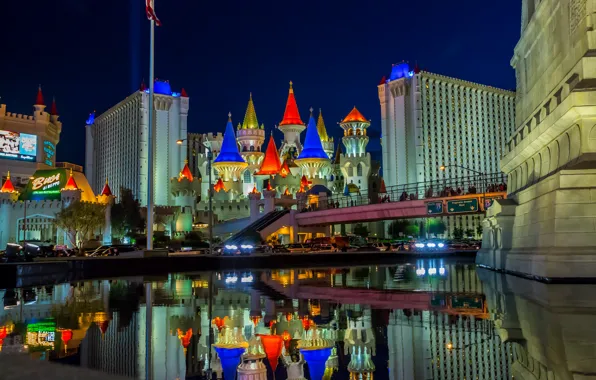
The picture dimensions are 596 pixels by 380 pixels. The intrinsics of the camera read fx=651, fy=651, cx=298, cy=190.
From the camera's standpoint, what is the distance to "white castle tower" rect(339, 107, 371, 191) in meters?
95.6

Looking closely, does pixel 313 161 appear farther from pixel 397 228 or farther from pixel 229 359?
pixel 229 359

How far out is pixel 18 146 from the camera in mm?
79938

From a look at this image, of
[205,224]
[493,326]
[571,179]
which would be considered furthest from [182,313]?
[205,224]

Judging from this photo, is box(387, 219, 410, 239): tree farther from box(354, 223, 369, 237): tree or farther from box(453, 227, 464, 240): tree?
box(453, 227, 464, 240): tree

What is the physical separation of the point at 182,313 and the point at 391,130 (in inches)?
3898

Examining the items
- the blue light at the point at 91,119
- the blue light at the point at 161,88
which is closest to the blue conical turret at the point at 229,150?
the blue light at the point at 161,88

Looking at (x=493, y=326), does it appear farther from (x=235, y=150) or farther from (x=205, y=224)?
(x=235, y=150)

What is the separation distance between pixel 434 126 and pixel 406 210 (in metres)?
68.9

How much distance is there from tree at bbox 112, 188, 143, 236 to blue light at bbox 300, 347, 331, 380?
6759 centimetres

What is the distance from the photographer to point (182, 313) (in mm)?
12734

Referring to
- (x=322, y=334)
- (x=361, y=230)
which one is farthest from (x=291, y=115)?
(x=322, y=334)

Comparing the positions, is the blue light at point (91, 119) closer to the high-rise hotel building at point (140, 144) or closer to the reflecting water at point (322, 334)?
the high-rise hotel building at point (140, 144)

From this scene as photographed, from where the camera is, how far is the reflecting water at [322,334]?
6922mm

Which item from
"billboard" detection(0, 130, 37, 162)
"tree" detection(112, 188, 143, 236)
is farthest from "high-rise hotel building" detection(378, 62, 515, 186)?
"billboard" detection(0, 130, 37, 162)
